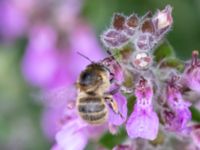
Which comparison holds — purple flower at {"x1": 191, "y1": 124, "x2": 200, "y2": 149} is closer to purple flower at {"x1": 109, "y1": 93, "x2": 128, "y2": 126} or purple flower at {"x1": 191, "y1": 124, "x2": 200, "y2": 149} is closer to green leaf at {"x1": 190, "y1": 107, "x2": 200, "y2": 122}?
green leaf at {"x1": 190, "y1": 107, "x2": 200, "y2": 122}

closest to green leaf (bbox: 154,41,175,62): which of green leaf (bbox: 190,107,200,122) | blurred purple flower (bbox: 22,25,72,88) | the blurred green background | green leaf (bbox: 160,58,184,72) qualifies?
green leaf (bbox: 160,58,184,72)

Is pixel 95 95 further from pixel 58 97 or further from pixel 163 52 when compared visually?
pixel 163 52

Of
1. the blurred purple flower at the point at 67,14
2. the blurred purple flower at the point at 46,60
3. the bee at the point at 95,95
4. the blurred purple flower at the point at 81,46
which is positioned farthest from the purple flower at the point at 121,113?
the blurred purple flower at the point at 67,14

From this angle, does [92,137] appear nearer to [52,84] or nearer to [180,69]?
[180,69]

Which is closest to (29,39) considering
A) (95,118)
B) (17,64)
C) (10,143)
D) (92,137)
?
(17,64)

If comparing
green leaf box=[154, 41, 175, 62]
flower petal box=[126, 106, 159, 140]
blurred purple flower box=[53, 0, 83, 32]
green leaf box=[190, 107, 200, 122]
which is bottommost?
green leaf box=[190, 107, 200, 122]

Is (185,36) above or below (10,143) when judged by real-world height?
above

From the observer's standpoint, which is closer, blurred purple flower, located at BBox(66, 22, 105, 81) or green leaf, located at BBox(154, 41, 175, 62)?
green leaf, located at BBox(154, 41, 175, 62)
